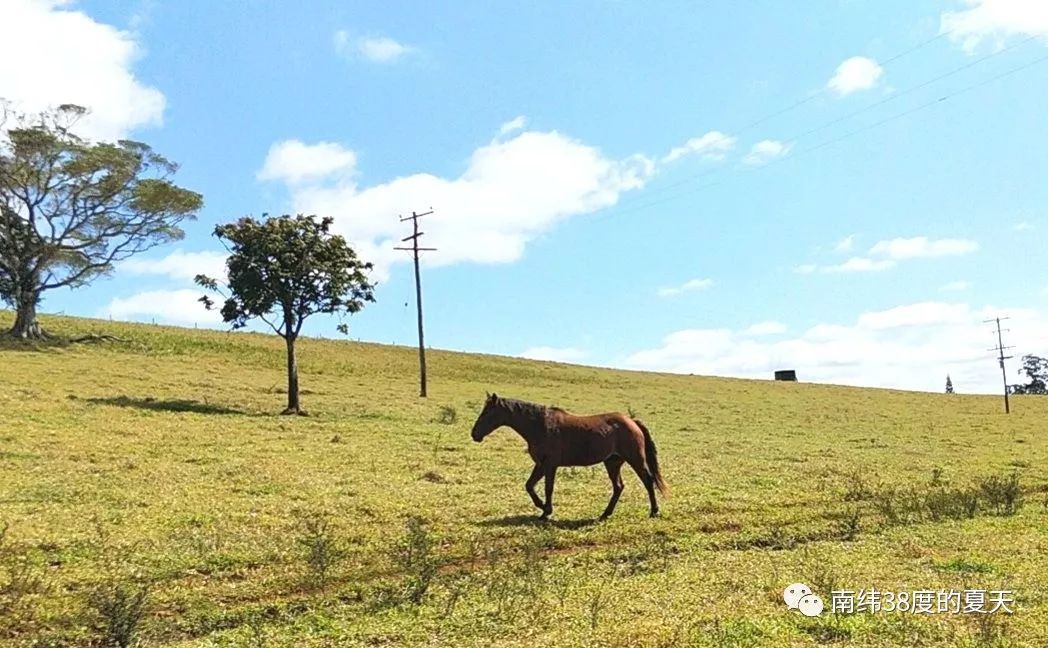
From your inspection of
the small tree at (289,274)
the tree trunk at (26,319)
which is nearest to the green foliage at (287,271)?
the small tree at (289,274)

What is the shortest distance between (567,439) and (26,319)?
45372mm

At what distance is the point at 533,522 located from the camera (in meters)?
14.0

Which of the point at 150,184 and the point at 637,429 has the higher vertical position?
the point at 150,184

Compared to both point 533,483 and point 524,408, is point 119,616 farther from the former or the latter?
point 524,408

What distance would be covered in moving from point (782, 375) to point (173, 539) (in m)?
87.0

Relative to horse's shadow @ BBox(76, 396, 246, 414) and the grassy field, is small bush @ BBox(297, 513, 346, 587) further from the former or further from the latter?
horse's shadow @ BBox(76, 396, 246, 414)

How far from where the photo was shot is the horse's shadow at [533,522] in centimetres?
1377

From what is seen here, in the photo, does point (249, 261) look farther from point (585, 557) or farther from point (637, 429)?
point (585, 557)

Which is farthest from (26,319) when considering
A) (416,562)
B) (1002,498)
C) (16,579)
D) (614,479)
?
(1002,498)

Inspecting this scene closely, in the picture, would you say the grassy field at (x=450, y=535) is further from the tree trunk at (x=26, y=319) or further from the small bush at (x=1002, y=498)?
the tree trunk at (x=26, y=319)

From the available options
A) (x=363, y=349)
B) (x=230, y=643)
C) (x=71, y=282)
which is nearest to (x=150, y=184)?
(x=71, y=282)

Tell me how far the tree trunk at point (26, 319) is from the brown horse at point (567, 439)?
140 feet

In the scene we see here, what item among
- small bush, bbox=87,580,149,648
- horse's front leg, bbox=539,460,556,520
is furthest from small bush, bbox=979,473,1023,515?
small bush, bbox=87,580,149,648

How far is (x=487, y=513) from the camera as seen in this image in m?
14.8
